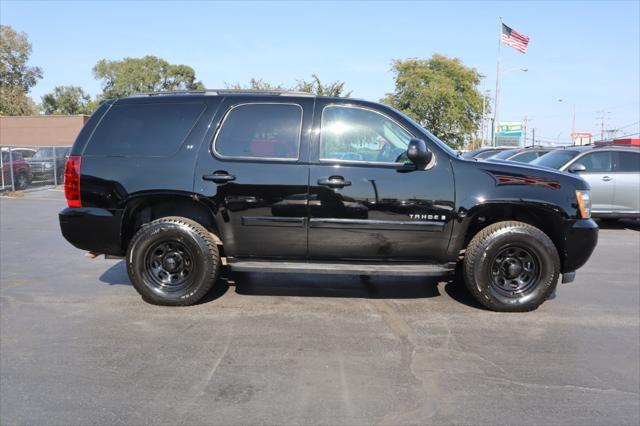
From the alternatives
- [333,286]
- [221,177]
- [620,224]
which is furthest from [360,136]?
[620,224]

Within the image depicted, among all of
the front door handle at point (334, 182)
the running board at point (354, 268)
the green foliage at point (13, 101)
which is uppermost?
the green foliage at point (13, 101)

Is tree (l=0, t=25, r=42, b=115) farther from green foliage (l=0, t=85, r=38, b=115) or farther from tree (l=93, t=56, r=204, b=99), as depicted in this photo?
tree (l=93, t=56, r=204, b=99)

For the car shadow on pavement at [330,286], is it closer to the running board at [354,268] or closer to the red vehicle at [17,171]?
the running board at [354,268]

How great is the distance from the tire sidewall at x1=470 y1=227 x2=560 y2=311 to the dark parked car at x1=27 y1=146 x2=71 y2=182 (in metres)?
17.5

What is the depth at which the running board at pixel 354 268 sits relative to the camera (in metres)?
4.72

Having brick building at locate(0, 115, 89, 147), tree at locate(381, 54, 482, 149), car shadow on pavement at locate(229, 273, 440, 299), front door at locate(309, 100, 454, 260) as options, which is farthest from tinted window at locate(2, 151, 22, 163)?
tree at locate(381, 54, 482, 149)

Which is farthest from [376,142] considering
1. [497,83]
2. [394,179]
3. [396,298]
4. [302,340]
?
[497,83]

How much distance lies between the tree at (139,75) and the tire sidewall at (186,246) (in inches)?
2501

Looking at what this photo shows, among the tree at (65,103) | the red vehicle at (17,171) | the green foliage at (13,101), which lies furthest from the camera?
the tree at (65,103)

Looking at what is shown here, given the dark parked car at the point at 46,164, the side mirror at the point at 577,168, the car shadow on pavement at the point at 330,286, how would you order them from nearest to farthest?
the car shadow on pavement at the point at 330,286
the side mirror at the point at 577,168
the dark parked car at the point at 46,164

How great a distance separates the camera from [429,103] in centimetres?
4456

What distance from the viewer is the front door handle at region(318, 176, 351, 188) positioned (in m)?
4.63

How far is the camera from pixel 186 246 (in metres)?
4.82

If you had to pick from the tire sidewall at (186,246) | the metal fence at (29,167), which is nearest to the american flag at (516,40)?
the metal fence at (29,167)
